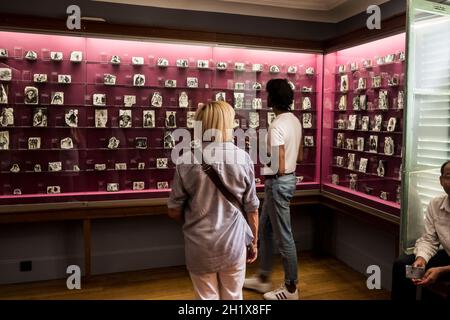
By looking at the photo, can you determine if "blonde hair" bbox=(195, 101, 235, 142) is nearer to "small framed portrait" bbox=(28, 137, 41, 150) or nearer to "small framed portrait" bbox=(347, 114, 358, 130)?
"small framed portrait" bbox=(28, 137, 41, 150)

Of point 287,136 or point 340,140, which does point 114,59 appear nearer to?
point 287,136

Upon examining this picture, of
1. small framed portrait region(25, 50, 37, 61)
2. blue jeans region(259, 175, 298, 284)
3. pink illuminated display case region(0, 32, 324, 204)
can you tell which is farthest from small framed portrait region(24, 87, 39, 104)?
blue jeans region(259, 175, 298, 284)

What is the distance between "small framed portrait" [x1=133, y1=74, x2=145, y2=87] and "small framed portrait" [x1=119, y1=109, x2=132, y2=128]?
0.27m

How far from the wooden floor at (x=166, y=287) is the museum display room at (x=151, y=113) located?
190 mm

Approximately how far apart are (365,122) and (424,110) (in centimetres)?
117

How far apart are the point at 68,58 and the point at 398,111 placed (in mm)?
3000

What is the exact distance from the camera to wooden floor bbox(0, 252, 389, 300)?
3725 mm

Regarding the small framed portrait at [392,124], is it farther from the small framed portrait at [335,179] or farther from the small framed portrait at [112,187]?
the small framed portrait at [112,187]

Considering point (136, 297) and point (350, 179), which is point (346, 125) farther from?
point (136, 297)

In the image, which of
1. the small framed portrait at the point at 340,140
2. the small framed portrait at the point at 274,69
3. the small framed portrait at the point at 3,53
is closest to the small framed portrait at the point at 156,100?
the small framed portrait at the point at 274,69

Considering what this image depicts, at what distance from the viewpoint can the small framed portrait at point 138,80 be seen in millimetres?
4203

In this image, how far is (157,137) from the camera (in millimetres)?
4324
